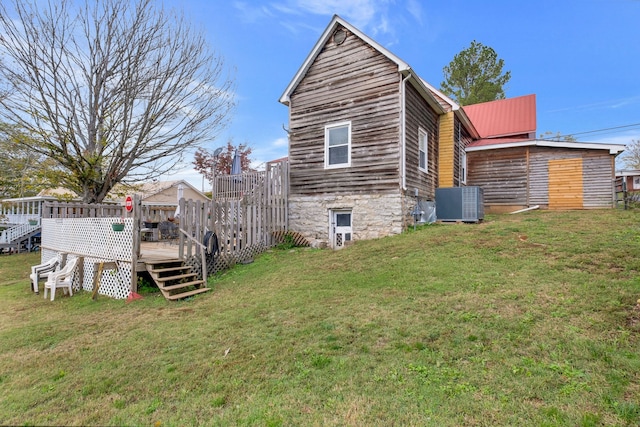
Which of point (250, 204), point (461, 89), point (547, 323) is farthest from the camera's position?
point (461, 89)

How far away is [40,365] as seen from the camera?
3.87 meters

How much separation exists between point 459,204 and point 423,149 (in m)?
2.42

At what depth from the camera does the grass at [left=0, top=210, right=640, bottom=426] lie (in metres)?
2.71

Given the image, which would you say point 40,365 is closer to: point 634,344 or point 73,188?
point 634,344

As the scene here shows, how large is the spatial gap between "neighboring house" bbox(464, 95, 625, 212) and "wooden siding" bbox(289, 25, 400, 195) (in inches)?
282

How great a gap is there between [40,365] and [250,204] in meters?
6.49

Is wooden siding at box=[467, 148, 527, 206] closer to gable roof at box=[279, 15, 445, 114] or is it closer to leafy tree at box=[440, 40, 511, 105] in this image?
gable roof at box=[279, 15, 445, 114]

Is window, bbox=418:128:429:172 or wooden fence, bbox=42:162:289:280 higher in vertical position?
window, bbox=418:128:429:172

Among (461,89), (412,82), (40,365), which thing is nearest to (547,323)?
(40,365)

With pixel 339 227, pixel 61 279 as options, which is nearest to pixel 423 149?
pixel 339 227

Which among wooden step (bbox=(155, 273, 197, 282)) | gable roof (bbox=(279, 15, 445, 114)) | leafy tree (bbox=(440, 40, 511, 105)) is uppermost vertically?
leafy tree (bbox=(440, 40, 511, 105))

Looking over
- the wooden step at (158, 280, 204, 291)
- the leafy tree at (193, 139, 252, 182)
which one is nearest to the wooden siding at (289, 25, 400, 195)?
the wooden step at (158, 280, 204, 291)

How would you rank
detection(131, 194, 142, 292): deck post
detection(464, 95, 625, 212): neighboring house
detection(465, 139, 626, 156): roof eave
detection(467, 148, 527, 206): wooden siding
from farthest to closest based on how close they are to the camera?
detection(467, 148, 527, 206): wooden siding → detection(464, 95, 625, 212): neighboring house → detection(465, 139, 626, 156): roof eave → detection(131, 194, 142, 292): deck post

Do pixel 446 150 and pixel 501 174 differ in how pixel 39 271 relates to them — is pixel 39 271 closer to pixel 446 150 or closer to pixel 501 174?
pixel 446 150
